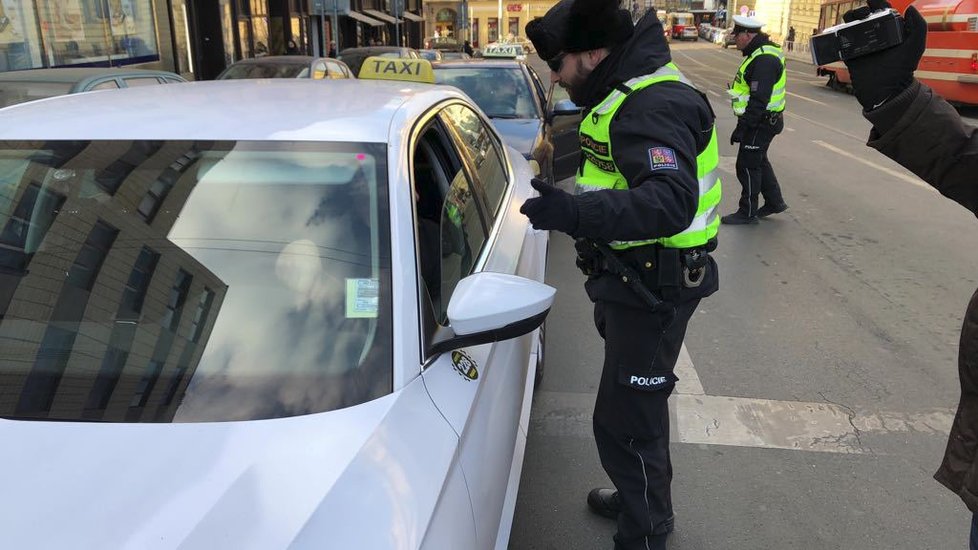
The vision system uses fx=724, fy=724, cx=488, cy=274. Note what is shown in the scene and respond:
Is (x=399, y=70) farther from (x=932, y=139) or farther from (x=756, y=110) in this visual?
(x=932, y=139)

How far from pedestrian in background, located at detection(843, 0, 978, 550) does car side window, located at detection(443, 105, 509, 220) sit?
153 cm

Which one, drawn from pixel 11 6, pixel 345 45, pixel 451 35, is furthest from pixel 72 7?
pixel 451 35

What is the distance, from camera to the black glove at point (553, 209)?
1.95 metres

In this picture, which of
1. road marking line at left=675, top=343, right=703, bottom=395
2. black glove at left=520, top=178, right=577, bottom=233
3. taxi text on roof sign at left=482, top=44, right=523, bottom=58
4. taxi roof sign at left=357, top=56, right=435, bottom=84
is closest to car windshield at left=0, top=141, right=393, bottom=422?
black glove at left=520, top=178, right=577, bottom=233

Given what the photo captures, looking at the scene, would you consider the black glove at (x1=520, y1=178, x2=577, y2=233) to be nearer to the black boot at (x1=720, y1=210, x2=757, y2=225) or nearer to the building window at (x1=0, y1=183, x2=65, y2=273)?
the building window at (x1=0, y1=183, x2=65, y2=273)

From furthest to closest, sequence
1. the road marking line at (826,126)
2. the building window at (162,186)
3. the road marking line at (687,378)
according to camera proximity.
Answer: the road marking line at (826,126) < the road marking line at (687,378) < the building window at (162,186)

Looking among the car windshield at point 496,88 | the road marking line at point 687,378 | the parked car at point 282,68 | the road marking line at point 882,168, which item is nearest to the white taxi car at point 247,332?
the road marking line at point 687,378

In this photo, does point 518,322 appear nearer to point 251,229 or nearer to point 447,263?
point 447,263

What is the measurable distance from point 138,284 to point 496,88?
6270mm

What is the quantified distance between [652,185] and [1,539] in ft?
5.24

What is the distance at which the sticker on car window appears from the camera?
5.81 feet

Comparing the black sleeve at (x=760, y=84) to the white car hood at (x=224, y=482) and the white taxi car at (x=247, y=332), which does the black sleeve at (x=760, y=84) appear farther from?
the white car hood at (x=224, y=482)

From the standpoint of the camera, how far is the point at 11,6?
36.7ft

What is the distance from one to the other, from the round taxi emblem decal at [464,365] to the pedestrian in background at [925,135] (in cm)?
111
